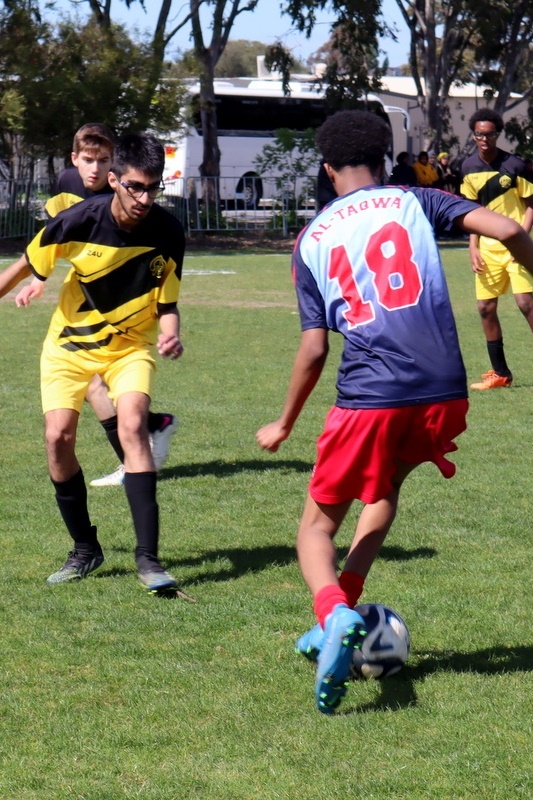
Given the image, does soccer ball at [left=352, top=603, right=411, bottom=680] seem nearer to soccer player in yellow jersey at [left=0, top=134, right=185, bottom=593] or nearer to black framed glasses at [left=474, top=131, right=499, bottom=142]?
soccer player in yellow jersey at [left=0, top=134, right=185, bottom=593]

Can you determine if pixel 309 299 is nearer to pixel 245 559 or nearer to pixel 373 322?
pixel 373 322

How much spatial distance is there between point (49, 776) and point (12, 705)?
597mm

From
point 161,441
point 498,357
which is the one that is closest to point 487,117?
point 498,357

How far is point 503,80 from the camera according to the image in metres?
37.7

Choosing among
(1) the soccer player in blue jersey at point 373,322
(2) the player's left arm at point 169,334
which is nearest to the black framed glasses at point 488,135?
(2) the player's left arm at point 169,334

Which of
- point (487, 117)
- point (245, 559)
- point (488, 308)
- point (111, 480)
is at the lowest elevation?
point (111, 480)

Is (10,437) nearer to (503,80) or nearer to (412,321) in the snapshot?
(412,321)

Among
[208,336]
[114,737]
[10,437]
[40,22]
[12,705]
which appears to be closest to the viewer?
[114,737]

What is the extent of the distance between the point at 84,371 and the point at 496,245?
585 cm

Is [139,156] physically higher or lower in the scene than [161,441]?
higher

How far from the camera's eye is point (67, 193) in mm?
7543

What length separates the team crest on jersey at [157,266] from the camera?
17.9ft

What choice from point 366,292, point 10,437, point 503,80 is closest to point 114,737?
point 366,292

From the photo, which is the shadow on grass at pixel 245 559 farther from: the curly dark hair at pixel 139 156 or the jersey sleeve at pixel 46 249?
the curly dark hair at pixel 139 156
